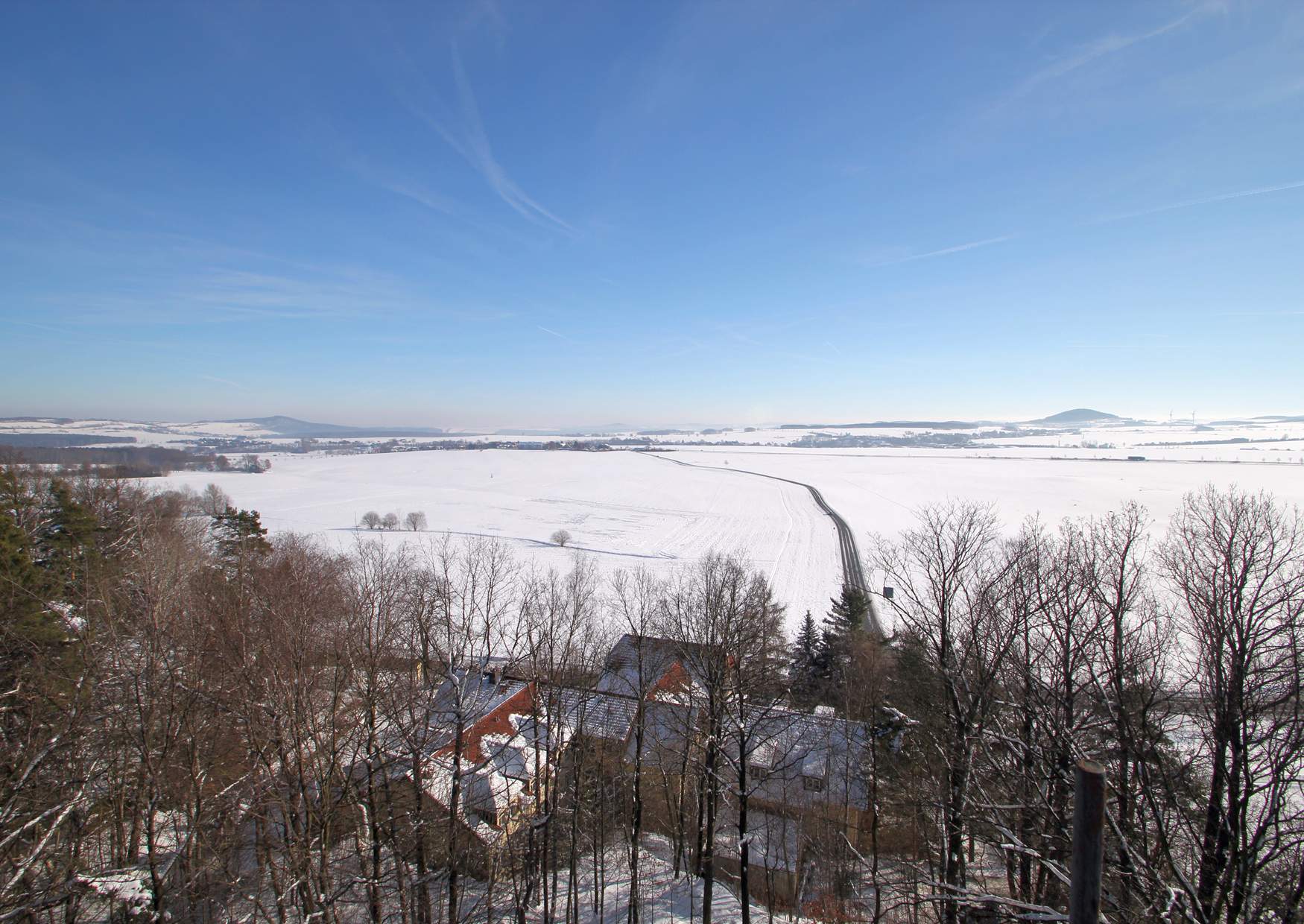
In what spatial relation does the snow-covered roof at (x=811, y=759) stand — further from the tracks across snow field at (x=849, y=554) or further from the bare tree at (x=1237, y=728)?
the bare tree at (x=1237, y=728)

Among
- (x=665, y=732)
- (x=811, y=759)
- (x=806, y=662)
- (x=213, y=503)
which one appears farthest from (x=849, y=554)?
(x=213, y=503)

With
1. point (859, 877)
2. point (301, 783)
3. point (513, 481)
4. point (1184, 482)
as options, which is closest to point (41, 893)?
point (301, 783)

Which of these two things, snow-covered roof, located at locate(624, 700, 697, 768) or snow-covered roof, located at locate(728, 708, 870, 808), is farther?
snow-covered roof, located at locate(728, 708, 870, 808)

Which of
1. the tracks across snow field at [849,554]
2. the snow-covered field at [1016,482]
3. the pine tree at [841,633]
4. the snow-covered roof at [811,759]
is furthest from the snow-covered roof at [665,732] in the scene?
the snow-covered field at [1016,482]

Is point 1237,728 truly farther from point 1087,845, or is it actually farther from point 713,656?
point 1087,845

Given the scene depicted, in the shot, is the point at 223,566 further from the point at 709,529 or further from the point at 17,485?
the point at 709,529

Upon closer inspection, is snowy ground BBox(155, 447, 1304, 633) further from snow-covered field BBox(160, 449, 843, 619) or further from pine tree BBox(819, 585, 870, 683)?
pine tree BBox(819, 585, 870, 683)

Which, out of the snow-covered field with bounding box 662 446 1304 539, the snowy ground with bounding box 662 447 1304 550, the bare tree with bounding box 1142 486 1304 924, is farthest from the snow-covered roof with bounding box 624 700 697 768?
the snowy ground with bounding box 662 447 1304 550
